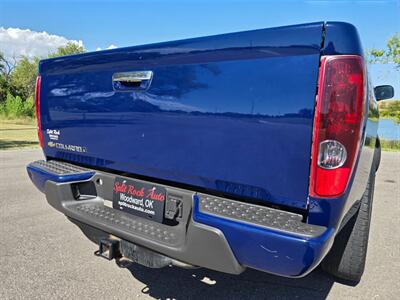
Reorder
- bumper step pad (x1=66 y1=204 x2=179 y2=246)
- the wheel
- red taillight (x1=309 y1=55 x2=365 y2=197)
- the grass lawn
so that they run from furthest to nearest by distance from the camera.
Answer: the grass lawn
the wheel
bumper step pad (x1=66 y1=204 x2=179 y2=246)
red taillight (x1=309 y1=55 x2=365 y2=197)

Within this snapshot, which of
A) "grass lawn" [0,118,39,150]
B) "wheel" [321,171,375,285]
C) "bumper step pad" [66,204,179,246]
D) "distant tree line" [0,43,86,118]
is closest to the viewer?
"bumper step pad" [66,204,179,246]

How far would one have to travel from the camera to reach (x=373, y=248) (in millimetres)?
3408

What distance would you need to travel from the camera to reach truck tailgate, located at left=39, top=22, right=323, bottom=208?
1.56 metres

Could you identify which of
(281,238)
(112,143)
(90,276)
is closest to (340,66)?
(281,238)

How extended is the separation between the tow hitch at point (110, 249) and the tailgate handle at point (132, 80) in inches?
40.4

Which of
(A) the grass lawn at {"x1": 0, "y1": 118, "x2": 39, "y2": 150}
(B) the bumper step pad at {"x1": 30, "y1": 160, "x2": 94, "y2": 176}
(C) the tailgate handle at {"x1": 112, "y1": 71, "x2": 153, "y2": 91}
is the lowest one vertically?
(A) the grass lawn at {"x1": 0, "y1": 118, "x2": 39, "y2": 150}

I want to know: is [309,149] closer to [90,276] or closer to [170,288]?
[170,288]

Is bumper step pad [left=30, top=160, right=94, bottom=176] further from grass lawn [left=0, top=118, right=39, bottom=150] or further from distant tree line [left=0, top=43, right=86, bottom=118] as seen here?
distant tree line [left=0, top=43, right=86, bottom=118]

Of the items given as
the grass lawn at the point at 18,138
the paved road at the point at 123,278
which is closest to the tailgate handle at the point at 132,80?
the paved road at the point at 123,278

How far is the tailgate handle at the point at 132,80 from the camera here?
2.09 metres

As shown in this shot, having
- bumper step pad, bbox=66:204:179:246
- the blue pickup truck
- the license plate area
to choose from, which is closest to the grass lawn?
bumper step pad, bbox=66:204:179:246

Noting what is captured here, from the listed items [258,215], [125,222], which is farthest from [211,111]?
[125,222]

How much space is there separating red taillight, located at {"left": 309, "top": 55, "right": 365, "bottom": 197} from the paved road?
4.42 feet

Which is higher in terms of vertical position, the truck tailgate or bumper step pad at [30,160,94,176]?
the truck tailgate
